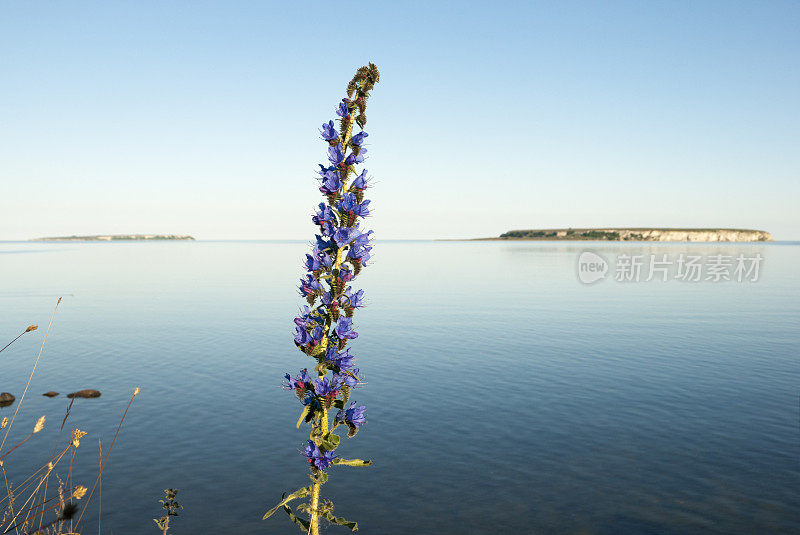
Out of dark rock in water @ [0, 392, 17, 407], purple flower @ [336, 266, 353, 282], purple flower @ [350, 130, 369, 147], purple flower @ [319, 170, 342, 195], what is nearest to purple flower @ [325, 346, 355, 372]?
purple flower @ [336, 266, 353, 282]

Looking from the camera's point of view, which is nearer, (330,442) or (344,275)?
(330,442)

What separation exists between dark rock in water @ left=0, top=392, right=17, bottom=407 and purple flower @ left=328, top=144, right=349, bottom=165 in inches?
599

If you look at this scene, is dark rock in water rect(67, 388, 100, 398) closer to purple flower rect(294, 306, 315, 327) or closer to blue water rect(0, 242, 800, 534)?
blue water rect(0, 242, 800, 534)

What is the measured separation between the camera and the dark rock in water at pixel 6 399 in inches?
633

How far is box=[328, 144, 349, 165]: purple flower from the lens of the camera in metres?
6.27

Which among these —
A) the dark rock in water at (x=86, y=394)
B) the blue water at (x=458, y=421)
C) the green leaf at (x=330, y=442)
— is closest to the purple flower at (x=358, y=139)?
the green leaf at (x=330, y=442)

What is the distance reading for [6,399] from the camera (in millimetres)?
16453

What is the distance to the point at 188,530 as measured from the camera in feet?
33.3

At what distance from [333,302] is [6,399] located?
1538 cm

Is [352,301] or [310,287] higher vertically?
[310,287]

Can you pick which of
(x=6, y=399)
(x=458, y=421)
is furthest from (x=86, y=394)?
(x=458, y=421)

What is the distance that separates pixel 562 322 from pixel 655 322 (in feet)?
19.6

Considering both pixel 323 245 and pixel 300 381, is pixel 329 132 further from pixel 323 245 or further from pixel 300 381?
pixel 300 381

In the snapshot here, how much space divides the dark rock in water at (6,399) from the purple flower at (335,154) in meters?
15.2
